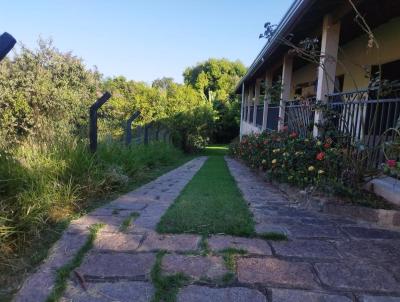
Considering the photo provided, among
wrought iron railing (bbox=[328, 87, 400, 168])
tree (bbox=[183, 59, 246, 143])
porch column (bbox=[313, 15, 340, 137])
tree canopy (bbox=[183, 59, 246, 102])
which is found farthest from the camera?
tree canopy (bbox=[183, 59, 246, 102])

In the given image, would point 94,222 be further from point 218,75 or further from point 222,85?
point 218,75

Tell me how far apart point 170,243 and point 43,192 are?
151cm

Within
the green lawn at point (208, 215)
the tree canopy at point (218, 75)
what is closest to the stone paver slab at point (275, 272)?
the green lawn at point (208, 215)

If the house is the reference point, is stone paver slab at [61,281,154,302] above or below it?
below

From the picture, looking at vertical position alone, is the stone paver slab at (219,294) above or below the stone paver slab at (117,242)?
above

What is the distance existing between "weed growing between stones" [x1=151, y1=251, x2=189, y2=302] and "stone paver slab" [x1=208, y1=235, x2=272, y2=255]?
0.45 metres

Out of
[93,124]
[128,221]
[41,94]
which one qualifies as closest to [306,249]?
[128,221]

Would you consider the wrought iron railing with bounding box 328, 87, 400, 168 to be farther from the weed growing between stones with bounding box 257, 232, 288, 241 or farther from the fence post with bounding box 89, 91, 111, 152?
the fence post with bounding box 89, 91, 111, 152

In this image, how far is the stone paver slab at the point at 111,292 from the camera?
1.62 metres

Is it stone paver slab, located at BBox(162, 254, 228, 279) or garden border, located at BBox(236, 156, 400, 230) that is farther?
garden border, located at BBox(236, 156, 400, 230)

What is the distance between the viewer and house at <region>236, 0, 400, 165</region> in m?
3.64

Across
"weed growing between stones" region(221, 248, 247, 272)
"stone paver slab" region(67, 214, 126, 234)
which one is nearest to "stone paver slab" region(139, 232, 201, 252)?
"weed growing between stones" region(221, 248, 247, 272)

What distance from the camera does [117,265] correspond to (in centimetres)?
195

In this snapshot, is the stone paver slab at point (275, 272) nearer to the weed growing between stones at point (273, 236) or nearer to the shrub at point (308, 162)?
the weed growing between stones at point (273, 236)
